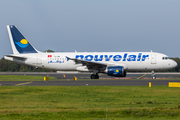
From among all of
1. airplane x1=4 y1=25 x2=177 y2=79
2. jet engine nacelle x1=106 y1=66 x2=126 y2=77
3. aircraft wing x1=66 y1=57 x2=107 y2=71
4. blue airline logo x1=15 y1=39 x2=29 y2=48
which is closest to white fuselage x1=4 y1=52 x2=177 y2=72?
airplane x1=4 y1=25 x2=177 y2=79

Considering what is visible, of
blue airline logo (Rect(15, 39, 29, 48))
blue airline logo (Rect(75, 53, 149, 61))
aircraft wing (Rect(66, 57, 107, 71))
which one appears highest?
blue airline logo (Rect(15, 39, 29, 48))

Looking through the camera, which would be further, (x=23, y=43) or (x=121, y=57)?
(x=23, y=43)

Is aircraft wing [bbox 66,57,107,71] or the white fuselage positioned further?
the white fuselage

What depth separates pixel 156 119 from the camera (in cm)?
1219

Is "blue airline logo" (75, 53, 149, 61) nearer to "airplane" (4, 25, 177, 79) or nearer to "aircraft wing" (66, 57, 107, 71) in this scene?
"airplane" (4, 25, 177, 79)

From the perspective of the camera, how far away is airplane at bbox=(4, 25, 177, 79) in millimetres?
39562

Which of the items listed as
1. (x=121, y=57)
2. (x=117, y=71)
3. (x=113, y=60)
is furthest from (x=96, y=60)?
(x=117, y=71)

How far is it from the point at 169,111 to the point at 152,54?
27.0 metres

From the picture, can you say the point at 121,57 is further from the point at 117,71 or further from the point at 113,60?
the point at 117,71

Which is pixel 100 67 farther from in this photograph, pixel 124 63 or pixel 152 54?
pixel 152 54

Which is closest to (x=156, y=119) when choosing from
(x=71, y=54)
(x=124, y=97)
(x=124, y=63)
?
(x=124, y=97)

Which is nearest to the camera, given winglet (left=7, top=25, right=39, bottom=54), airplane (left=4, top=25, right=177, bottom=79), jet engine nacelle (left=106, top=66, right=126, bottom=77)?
jet engine nacelle (left=106, top=66, right=126, bottom=77)

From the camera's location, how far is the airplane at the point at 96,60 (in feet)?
130

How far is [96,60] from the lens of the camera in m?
40.8
